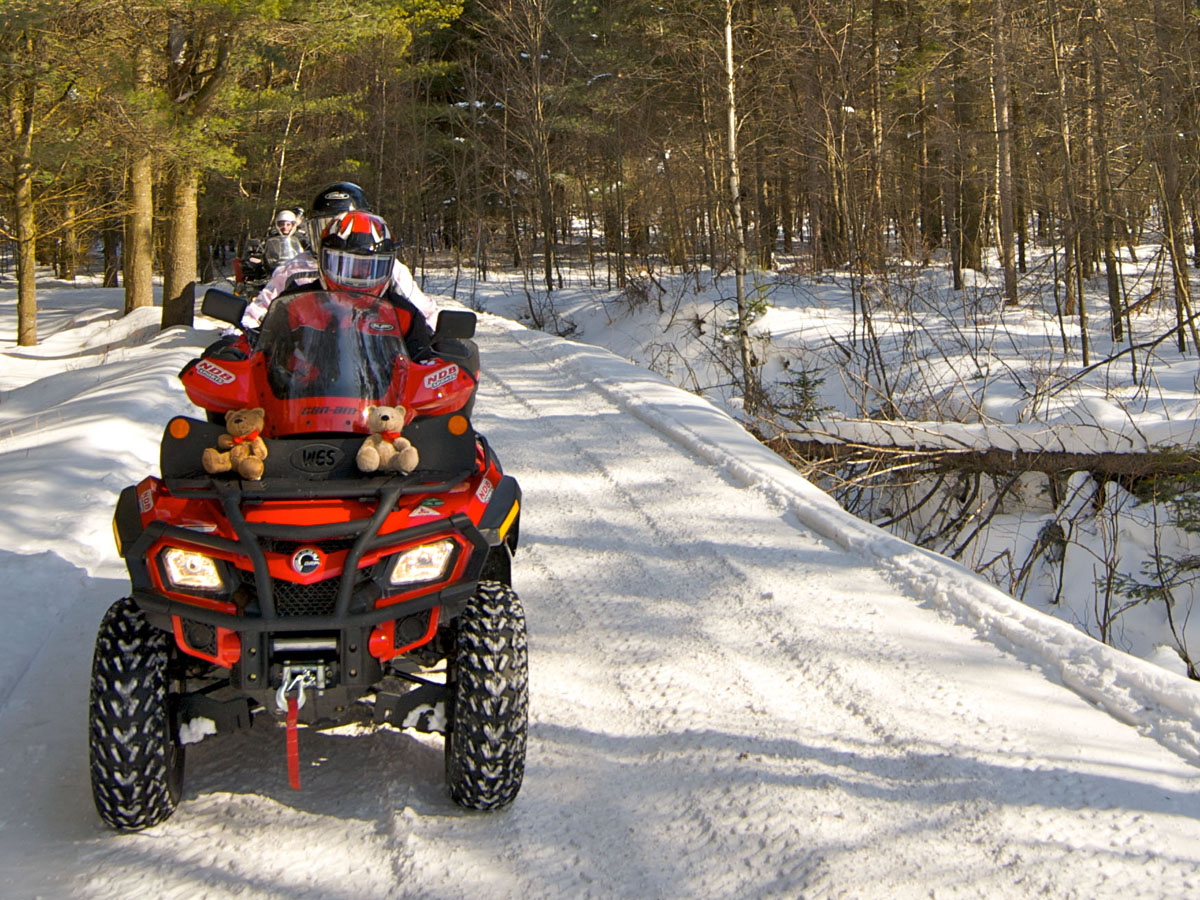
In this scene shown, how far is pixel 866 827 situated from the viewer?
10.5 feet

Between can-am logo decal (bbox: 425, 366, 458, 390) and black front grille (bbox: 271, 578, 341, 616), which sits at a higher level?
can-am logo decal (bbox: 425, 366, 458, 390)

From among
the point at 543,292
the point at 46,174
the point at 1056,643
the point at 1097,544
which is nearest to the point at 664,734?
the point at 1056,643

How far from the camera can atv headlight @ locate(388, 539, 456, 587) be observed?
3.12 metres

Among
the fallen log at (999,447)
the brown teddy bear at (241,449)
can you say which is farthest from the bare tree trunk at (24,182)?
the brown teddy bear at (241,449)

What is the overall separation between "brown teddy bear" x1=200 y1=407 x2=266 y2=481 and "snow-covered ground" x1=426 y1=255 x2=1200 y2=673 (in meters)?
5.73

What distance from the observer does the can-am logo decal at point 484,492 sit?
3.53m

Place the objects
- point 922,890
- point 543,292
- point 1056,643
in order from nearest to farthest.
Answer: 1. point 922,890
2. point 1056,643
3. point 543,292

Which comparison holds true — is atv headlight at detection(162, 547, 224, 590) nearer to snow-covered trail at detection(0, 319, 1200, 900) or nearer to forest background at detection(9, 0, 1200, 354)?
snow-covered trail at detection(0, 319, 1200, 900)

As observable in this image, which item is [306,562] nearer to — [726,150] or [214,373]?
[214,373]

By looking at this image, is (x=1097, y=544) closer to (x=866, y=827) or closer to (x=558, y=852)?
(x=866, y=827)

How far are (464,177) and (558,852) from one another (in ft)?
111

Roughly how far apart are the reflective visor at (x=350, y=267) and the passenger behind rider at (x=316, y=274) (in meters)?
0.13

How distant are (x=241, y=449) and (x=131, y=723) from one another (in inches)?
34.2

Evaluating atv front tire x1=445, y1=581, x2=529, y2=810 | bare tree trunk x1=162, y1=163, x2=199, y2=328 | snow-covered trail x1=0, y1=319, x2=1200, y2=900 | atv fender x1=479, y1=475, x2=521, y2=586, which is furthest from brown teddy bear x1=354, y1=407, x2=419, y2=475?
bare tree trunk x1=162, y1=163, x2=199, y2=328
